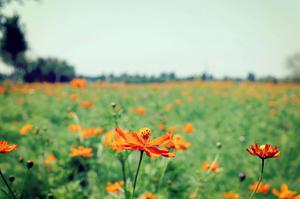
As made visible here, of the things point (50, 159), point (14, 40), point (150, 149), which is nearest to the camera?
point (150, 149)

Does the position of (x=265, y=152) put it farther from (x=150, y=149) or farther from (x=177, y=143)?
(x=177, y=143)

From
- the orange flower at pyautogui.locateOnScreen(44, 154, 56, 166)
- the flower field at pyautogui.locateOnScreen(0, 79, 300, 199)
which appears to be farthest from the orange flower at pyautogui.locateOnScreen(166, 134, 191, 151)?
the orange flower at pyautogui.locateOnScreen(44, 154, 56, 166)

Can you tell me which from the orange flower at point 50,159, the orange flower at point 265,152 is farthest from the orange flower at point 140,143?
the orange flower at point 50,159

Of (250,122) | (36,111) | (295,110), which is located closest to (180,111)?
(250,122)

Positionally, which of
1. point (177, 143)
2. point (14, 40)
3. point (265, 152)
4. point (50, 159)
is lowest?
point (50, 159)

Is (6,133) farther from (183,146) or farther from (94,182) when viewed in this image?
(183,146)

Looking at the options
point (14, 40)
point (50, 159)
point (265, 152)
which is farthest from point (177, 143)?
point (14, 40)

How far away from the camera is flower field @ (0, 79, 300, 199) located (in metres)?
1.43

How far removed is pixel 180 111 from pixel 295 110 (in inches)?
100

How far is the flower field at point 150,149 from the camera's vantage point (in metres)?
1.43

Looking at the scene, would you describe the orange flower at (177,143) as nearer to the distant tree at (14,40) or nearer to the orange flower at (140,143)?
the orange flower at (140,143)

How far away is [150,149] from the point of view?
85cm

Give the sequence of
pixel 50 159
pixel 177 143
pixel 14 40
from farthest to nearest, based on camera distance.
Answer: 1. pixel 14 40
2. pixel 50 159
3. pixel 177 143

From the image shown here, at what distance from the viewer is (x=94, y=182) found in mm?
2258
